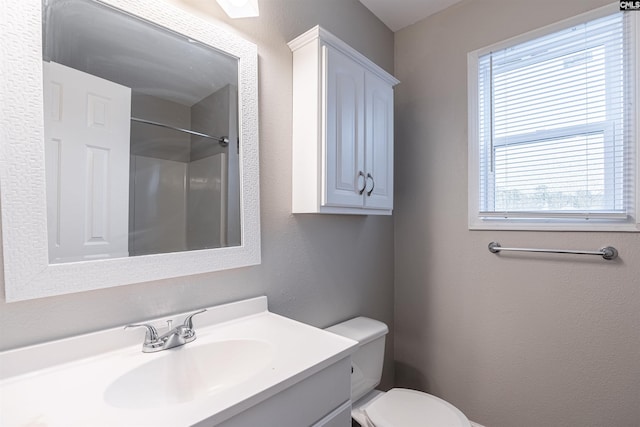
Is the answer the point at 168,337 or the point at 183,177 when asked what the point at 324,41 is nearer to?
the point at 183,177

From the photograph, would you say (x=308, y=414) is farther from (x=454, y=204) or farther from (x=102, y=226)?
(x=454, y=204)

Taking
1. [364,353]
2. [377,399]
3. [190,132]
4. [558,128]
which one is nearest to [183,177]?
[190,132]

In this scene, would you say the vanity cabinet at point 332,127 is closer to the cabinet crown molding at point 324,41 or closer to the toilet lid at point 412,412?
the cabinet crown molding at point 324,41

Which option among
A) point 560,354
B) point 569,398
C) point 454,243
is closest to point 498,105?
point 454,243

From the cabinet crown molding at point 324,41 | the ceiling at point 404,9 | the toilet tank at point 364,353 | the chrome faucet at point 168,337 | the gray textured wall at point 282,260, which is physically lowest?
the toilet tank at point 364,353

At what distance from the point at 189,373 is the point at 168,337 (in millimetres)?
120

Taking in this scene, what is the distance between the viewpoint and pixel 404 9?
1812 mm

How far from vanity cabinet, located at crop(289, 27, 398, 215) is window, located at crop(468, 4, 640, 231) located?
0.65 meters

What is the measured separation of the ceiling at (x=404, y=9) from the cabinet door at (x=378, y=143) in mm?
535

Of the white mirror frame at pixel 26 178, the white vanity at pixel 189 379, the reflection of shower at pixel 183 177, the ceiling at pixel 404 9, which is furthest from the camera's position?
the ceiling at pixel 404 9

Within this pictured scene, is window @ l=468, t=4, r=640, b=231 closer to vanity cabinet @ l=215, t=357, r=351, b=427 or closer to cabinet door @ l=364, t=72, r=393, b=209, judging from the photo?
cabinet door @ l=364, t=72, r=393, b=209

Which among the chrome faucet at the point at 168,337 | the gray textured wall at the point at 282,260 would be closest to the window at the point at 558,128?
the gray textured wall at the point at 282,260

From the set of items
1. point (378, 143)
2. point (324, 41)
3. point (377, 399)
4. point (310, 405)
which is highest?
point (324, 41)

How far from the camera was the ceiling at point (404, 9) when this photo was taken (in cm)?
175
